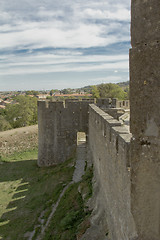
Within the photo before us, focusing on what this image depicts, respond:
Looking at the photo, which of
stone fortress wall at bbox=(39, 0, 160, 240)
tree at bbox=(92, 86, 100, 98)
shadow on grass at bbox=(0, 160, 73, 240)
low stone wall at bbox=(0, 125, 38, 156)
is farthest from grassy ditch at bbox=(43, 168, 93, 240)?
tree at bbox=(92, 86, 100, 98)

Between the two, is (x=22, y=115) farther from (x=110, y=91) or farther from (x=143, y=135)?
(x=143, y=135)

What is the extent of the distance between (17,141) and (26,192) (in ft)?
33.7

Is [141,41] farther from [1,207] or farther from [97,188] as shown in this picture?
[1,207]

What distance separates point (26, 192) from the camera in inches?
518

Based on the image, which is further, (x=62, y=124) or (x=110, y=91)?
(x=110, y=91)

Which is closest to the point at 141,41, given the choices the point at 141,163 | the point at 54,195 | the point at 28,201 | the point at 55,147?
the point at 141,163

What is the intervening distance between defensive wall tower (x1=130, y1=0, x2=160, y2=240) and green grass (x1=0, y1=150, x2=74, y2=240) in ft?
22.3

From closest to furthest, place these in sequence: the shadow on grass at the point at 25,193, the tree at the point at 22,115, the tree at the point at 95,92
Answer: the shadow on grass at the point at 25,193 → the tree at the point at 22,115 → the tree at the point at 95,92

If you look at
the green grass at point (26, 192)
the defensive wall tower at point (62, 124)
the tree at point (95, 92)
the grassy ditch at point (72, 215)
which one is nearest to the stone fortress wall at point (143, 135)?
the grassy ditch at point (72, 215)

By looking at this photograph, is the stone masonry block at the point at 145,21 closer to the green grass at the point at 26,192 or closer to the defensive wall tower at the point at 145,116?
the defensive wall tower at the point at 145,116

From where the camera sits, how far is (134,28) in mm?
3732

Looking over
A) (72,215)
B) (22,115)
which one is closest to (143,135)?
(72,215)

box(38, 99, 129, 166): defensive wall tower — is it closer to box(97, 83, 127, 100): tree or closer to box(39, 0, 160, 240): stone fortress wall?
box(39, 0, 160, 240): stone fortress wall

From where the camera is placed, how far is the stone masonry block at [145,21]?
346 cm
